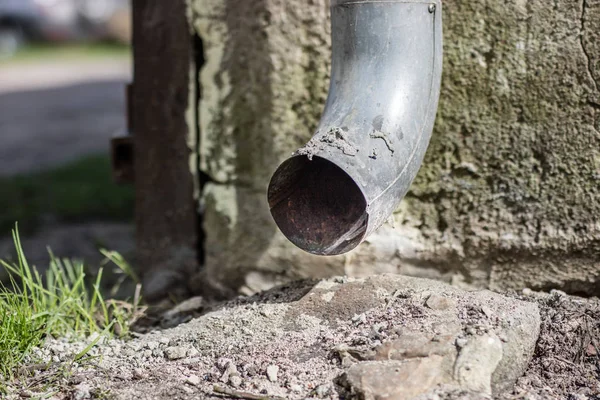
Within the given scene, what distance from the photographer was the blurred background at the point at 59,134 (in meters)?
3.78

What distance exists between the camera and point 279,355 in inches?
66.9

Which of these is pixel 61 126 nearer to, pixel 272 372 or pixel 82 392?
pixel 82 392

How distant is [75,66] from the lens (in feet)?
38.6

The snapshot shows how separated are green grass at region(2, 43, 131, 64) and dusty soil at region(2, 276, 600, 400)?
38.1 feet

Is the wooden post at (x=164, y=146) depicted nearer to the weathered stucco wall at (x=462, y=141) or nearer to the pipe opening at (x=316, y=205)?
the weathered stucco wall at (x=462, y=141)

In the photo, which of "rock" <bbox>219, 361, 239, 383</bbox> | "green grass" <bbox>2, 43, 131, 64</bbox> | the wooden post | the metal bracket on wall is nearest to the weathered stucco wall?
the wooden post

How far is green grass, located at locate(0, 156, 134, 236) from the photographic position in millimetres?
4000

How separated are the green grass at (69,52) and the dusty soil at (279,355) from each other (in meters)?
11.6

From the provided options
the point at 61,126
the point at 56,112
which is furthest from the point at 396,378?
the point at 56,112

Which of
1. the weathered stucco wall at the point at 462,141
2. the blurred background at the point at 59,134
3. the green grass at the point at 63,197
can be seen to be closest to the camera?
the weathered stucco wall at the point at 462,141

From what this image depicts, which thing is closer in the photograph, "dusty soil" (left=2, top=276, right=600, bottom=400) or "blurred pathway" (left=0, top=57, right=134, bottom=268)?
"dusty soil" (left=2, top=276, right=600, bottom=400)

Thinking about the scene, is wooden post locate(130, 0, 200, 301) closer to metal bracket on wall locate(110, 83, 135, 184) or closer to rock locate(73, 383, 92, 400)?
metal bracket on wall locate(110, 83, 135, 184)

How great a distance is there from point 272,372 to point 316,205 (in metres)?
0.42

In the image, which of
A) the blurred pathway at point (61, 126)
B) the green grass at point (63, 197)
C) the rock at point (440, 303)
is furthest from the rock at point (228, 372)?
the green grass at point (63, 197)
